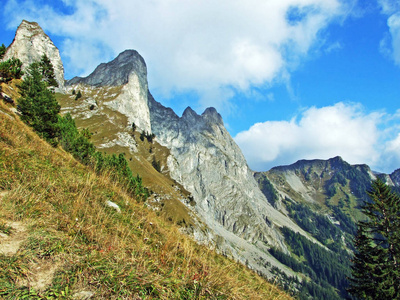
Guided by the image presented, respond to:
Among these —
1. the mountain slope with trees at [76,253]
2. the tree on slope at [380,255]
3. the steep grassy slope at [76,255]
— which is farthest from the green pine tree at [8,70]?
the tree on slope at [380,255]

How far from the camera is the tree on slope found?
22.8 metres

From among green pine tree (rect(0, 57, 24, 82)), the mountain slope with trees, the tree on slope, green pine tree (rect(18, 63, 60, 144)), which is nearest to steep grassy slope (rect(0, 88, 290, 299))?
the mountain slope with trees

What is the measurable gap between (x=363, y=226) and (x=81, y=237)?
116ft

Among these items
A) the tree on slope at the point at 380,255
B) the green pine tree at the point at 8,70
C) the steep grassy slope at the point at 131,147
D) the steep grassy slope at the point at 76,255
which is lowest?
the steep grassy slope at the point at 76,255

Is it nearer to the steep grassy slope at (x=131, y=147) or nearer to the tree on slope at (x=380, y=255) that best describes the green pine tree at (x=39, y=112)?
the tree on slope at (x=380, y=255)

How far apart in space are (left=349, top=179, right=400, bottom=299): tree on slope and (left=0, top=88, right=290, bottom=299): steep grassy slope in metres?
27.5

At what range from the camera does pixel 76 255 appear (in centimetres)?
407

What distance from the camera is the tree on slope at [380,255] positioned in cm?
2277

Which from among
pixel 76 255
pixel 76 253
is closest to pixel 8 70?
pixel 76 253

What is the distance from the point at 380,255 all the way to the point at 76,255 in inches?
1328

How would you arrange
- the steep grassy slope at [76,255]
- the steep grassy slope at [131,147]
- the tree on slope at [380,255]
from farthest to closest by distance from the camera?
the steep grassy slope at [131,147] → the tree on slope at [380,255] → the steep grassy slope at [76,255]

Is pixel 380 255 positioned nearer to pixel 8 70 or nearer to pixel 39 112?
pixel 39 112

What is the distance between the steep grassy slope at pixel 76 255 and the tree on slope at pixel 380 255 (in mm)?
27520

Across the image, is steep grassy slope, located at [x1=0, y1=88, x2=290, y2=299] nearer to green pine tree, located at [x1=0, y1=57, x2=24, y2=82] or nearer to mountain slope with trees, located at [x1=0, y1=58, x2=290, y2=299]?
mountain slope with trees, located at [x1=0, y1=58, x2=290, y2=299]
